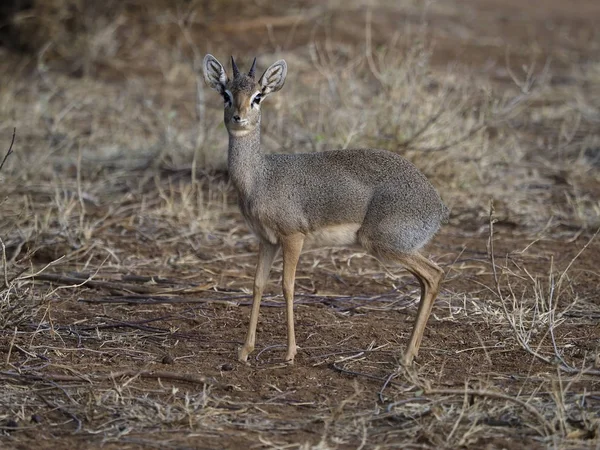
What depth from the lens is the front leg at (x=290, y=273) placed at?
484 cm

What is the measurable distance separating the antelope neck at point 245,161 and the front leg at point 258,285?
1.02 feet

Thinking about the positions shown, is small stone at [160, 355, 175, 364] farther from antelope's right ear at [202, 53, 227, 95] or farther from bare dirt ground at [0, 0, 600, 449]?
antelope's right ear at [202, 53, 227, 95]

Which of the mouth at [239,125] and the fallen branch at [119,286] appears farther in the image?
the fallen branch at [119,286]

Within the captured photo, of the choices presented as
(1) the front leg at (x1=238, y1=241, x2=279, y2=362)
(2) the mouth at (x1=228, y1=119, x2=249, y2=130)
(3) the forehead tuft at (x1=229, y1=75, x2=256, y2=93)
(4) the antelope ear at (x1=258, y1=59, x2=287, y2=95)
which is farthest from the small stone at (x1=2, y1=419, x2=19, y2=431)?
(4) the antelope ear at (x1=258, y1=59, x2=287, y2=95)

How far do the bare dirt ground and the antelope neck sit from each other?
2.71 feet

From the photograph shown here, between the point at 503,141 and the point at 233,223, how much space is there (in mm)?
3048

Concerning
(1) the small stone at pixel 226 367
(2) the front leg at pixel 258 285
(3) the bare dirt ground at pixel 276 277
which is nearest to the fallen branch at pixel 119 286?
(3) the bare dirt ground at pixel 276 277

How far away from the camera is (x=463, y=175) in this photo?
7.86 m

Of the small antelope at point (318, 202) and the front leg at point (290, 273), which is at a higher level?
the small antelope at point (318, 202)

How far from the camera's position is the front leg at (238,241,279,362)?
4.89 meters

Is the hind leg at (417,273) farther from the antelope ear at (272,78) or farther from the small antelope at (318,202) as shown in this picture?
the antelope ear at (272,78)

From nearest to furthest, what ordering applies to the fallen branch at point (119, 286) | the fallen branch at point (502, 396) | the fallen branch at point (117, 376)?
the fallen branch at point (502, 396) < the fallen branch at point (117, 376) < the fallen branch at point (119, 286)

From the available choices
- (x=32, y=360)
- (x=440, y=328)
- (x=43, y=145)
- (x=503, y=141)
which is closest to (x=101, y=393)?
(x=32, y=360)

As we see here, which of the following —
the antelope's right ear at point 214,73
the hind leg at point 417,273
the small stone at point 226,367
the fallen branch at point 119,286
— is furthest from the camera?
the fallen branch at point 119,286
